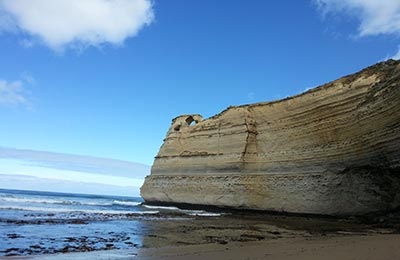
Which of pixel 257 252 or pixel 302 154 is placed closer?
pixel 257 252

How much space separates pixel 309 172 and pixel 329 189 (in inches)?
65.5

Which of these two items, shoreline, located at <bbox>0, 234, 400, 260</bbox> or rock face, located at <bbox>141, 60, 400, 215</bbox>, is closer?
shoreline, located at <bbox>0, 234, 400, 260</bbox>

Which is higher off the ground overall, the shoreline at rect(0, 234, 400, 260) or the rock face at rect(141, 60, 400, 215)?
the rock face at rect(141, 60, 400, 215)

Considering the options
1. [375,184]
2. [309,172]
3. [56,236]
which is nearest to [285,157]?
[309,172]

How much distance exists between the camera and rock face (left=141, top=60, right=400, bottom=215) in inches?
714

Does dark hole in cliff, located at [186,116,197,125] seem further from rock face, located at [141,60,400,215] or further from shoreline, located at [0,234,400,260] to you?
shoreline, located at [0,234,400,260]

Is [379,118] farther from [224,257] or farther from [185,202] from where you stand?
[185,202]

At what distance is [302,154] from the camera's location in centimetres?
2258

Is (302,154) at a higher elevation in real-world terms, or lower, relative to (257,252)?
higher

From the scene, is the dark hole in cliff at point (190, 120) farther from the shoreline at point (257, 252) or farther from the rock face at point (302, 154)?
the shoreline at point (257, 252)

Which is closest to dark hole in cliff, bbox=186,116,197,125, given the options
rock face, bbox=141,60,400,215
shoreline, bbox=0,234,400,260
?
rock face, bbox=141,60,400,215

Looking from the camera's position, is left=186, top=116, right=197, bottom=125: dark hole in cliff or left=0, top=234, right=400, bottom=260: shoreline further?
left=186, top=116, right=197, bottom=125: dark hole in cliff

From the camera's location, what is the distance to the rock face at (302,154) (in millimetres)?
18125

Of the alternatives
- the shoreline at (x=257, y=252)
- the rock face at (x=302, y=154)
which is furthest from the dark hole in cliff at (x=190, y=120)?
the shoreline at (x=257, y=252)
